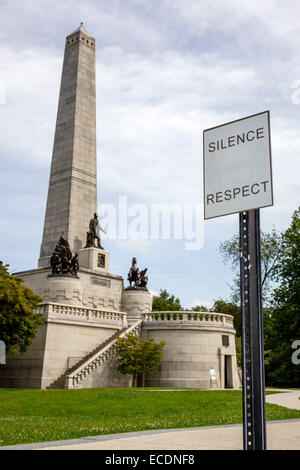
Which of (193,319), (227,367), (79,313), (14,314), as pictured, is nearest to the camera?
(14,314)

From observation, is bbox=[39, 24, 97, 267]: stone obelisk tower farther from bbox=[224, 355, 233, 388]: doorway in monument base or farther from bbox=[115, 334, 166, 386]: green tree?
bbox=[224, 355, 233, 388]: doorway in monument base

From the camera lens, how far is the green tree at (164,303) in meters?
66.8

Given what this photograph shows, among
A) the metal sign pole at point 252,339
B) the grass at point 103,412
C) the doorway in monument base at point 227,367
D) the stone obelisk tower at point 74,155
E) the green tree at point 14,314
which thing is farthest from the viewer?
the stone obelisk tower at point 74,155

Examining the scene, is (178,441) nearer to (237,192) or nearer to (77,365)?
(237,192)

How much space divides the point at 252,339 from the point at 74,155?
144 feet

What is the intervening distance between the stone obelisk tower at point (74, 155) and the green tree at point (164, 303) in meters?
22.9

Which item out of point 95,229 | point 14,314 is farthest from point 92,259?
point 14,314

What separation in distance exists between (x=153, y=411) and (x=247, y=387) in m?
15.0

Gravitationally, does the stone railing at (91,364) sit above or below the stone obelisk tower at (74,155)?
below

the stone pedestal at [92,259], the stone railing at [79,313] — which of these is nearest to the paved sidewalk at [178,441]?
the stone railing at [79,313]

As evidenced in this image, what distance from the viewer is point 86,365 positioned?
1348 inches

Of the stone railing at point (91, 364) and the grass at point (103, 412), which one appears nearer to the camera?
the grass at point (103, 412)

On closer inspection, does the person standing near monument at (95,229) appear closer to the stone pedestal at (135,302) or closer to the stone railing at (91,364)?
the stone pedestal at (135,302)

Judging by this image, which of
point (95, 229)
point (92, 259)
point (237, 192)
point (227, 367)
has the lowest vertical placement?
point (227, 367)
